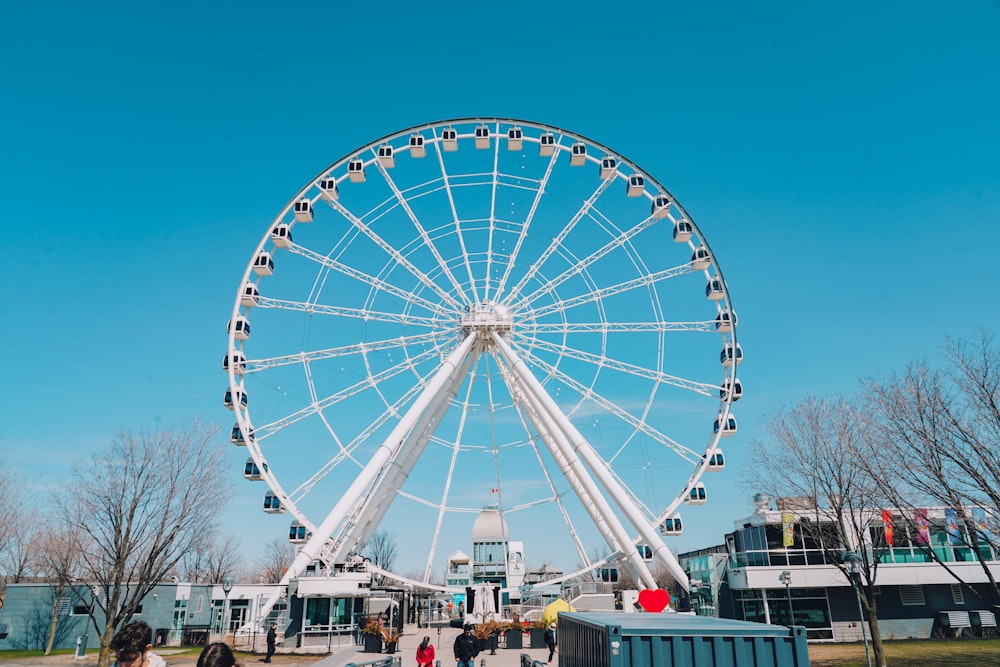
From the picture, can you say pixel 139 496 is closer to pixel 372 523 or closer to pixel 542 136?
pixel 372 523

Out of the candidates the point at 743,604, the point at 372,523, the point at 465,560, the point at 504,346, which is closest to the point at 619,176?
the point at 504,346

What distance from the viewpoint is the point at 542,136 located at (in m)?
32.5

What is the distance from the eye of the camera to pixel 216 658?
4695mm

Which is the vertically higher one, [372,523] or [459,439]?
[459,439]

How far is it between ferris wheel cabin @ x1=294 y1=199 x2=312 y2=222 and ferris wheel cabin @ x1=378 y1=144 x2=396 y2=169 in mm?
3881

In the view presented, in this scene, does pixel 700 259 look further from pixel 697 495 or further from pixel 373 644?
pixel 373 644

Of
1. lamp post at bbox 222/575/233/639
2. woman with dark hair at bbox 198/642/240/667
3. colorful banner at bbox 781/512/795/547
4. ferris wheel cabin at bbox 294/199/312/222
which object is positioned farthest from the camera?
colorful banner at bbox 781/512/795/547

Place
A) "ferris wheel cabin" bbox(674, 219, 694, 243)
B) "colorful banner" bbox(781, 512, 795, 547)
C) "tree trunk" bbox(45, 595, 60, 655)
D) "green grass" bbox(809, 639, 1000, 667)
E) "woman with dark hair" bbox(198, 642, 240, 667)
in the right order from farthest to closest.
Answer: "tree trunk" bbox(45, 595, 60, 655), "colorful banner" bbox(781, 512, 795, 547), "ferris wheel cabin" bbox(674, 219, 694, 243), "green grass" bbox(809, 639, 1000, 667), "woman with dark hair" bbox(198, 642, 240, 667)

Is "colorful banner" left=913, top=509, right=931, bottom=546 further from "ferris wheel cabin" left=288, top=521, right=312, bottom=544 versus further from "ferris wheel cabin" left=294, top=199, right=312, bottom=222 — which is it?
"ferris wheel cabin" left=294, top=199, right=312, bottom=222

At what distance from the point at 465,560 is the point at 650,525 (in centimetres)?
3556

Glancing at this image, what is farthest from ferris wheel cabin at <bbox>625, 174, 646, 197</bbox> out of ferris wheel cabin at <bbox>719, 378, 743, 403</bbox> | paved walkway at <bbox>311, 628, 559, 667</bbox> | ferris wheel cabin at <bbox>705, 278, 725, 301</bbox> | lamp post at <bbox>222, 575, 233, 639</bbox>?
lamp post at <bbox>222, 575, 233, 639</bbox>

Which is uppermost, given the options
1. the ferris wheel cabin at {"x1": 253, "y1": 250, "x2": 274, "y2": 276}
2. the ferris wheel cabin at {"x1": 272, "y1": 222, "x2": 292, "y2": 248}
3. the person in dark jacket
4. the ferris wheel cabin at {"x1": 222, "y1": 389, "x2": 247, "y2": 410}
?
the ferris wheel cabin at {"x1": 272, "y1": 222, "x2": 292, "y2": 248}

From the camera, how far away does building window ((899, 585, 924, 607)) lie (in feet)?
121

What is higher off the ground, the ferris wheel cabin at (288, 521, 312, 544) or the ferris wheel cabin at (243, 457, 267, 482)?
the ferris wheel cabin at (243, 457, 267, 482)
